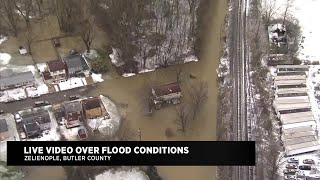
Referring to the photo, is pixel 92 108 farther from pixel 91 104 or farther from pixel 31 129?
pixel 31 129

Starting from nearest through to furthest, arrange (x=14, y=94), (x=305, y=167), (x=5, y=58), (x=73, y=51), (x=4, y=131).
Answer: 1. (x=305, y=167)
2. (x=4, y=131)
3. (x=14, y=94)
4. (x=5, y=58)
5. (x=73, y=51)

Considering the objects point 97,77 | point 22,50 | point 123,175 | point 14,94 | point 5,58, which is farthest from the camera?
point 22,50

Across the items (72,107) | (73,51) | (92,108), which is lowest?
(92,108)

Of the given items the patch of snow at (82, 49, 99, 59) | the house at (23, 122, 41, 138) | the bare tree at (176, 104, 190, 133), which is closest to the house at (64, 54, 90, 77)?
the patch of snow at (82, 49, 99, 59)

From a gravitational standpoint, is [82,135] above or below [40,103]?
below

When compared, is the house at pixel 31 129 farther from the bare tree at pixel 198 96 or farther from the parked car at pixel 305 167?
the parked car at pixel 305 167

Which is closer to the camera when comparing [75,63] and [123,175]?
[123,175]

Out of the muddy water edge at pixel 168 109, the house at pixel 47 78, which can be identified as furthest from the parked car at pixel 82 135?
the house at pixel 47 78

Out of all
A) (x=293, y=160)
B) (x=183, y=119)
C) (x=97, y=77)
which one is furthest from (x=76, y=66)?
(x=293, y=160)
